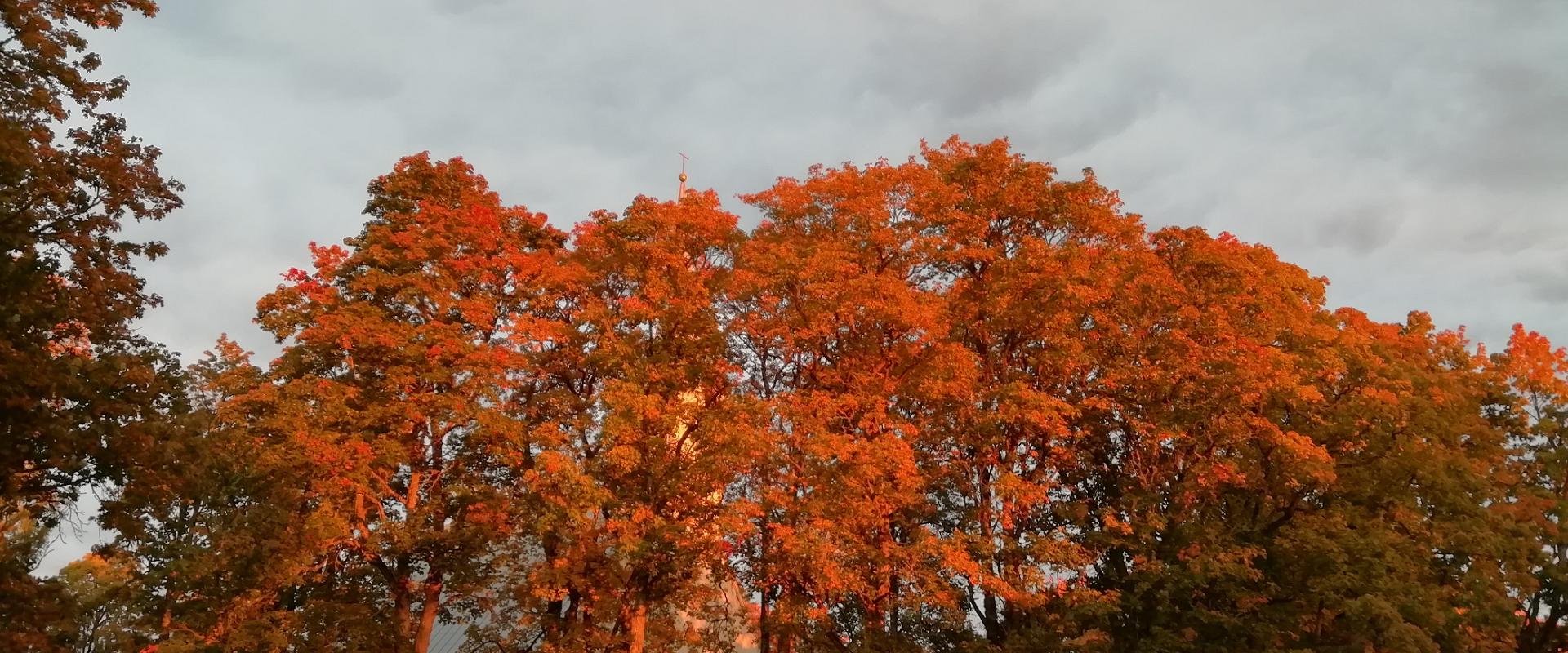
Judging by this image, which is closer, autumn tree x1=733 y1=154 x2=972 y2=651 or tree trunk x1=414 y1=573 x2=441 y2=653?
autumn tree x1=733 y1=154 x2=972 y2=651

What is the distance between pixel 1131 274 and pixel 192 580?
2089 cm

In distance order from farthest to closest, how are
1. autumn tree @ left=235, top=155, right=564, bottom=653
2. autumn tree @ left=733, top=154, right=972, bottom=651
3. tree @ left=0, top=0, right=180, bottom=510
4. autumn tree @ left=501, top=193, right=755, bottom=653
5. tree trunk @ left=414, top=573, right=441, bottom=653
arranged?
tree trunk @ left=414, top=573, right=441, bottom=653
autumn tree @ left=235, top=155, right=564, bottom=653
autumn tree @ left=501, top=193, right=755, bottom=653
autumn tree @ left=733, top=154, right=972, bottom=651
tree @ left=0, top=0, right=180, bottom=510

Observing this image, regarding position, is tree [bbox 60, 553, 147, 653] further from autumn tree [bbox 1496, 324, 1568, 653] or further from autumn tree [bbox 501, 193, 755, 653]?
autumn tree [bbox 1496, 324, 1568, 653]

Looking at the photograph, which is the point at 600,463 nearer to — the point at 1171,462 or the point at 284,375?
the point at 284,375

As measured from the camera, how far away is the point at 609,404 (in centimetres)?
1797

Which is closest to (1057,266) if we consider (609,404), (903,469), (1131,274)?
(1131,274)

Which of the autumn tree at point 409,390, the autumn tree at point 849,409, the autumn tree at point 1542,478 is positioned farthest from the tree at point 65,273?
the autumn tree at point 1542,478

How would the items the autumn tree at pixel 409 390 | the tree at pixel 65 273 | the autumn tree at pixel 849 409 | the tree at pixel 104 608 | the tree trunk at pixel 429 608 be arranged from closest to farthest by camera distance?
the tree at pixel 65 273, the tree at pixel 104 608, the autumn tree at pixel 849 409, the autumn tree at pixel 409 390, the tree trunk at pixel 429 608

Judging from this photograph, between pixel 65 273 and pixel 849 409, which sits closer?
pixel 65 273

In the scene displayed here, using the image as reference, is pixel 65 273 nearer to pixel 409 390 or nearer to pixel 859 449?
pixel 409 390

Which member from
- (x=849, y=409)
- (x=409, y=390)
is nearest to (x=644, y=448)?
(x=849, y=409)

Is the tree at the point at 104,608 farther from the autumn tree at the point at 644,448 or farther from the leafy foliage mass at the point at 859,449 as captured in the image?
the autumn tree at the point at 644,448

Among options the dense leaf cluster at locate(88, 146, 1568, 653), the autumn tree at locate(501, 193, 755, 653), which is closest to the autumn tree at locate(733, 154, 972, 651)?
the dense leaf cluster at locate(88, 146, 1568, 653)

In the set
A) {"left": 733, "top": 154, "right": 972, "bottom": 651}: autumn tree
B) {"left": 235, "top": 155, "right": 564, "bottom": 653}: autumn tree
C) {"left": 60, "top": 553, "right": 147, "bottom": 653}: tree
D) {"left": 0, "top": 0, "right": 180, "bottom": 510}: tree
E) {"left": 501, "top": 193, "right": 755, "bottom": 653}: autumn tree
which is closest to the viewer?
{"left": 0, "top": 0, "right": 180, "bottom": 510}: tree
